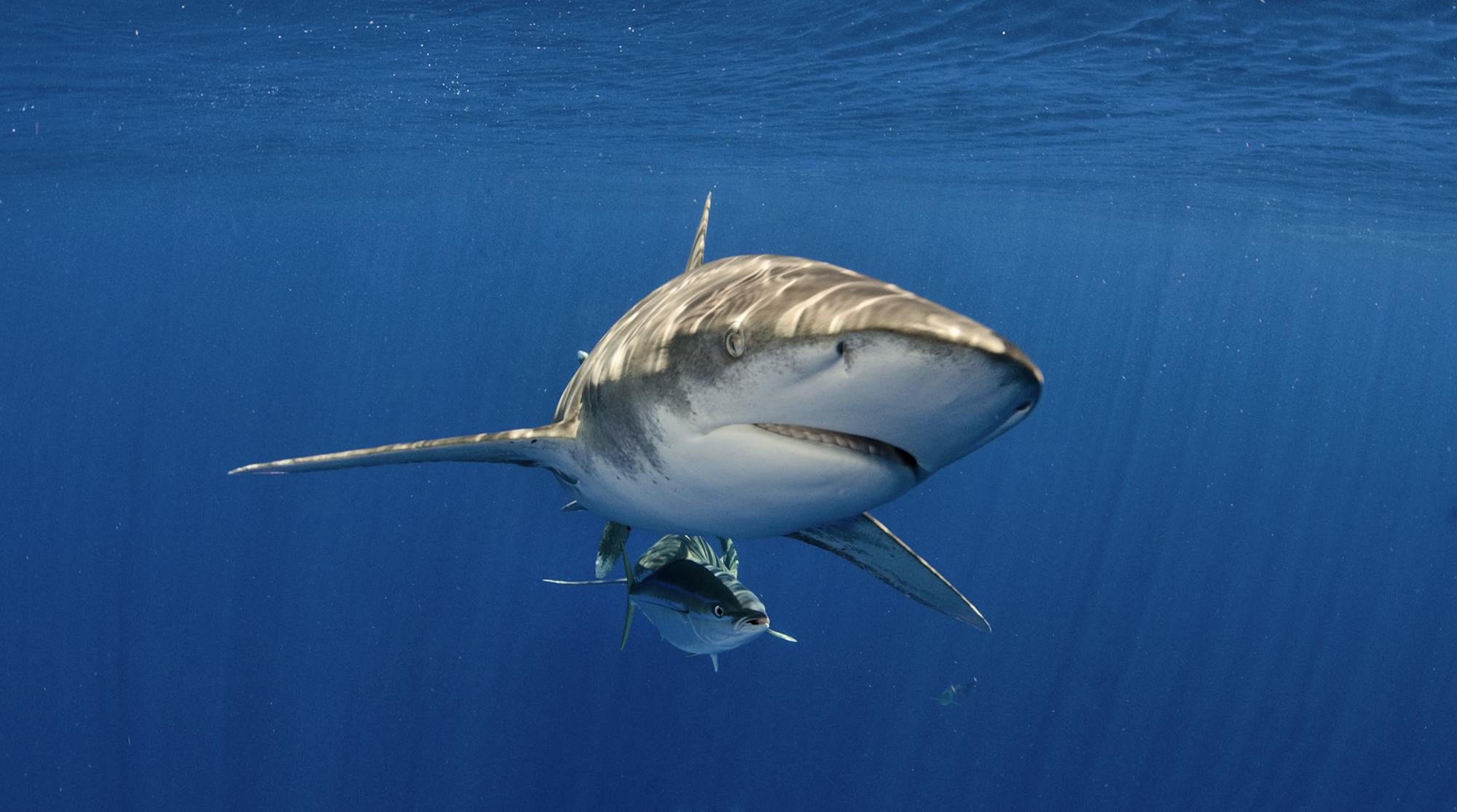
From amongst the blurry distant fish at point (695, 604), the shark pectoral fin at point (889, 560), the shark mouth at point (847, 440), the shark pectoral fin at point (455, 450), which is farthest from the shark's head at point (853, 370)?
the blurry distant fish at point (695, 604)

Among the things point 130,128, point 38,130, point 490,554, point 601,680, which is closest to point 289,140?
point 130,128

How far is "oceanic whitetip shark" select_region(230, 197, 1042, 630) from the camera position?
65.9 inches

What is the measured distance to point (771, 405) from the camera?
2.01 meters

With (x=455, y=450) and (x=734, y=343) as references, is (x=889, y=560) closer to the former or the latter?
(x=455, y=450)

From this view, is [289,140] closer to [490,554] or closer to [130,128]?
[130,128]

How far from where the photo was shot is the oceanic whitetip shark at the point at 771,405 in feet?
5.49

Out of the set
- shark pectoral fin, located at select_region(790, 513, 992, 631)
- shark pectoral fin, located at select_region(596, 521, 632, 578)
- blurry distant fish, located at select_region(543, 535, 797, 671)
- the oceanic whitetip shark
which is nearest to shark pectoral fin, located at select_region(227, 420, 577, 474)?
the oceanic whitetip shark

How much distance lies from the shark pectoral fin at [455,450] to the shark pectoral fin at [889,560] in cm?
98

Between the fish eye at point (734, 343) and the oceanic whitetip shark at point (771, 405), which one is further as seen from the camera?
the fish eye at point (734, 343)

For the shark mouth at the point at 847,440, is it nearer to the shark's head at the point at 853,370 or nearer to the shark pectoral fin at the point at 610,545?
the shark's head at the point at 853,370

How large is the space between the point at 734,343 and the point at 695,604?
10.5 ft

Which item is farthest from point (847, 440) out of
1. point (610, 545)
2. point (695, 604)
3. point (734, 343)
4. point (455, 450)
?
point (695, 604)

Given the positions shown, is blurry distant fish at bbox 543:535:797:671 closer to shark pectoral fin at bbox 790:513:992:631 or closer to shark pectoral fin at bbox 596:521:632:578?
shark pectoral fin at bbox 596:521:632:578

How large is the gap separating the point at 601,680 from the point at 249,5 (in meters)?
19.7
